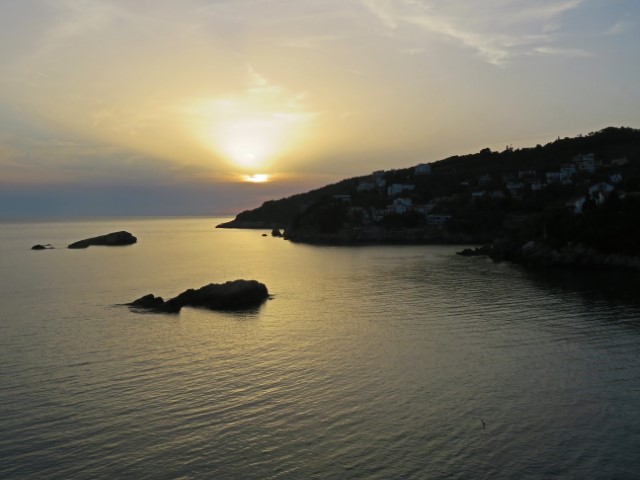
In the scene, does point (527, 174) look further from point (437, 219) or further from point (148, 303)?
point (148, 303)

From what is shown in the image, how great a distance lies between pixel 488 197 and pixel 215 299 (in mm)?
93724

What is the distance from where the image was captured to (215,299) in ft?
128

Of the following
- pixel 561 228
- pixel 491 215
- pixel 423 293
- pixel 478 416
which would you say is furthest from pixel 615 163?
pixel 478 416

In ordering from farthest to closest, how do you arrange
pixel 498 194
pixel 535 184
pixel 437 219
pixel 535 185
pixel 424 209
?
pixel 424 209
pixel 535 184
pixel 535 185
pixel 498 194
pixel 437 219

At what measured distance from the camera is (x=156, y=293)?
150 feet

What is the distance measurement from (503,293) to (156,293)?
29.3 meters

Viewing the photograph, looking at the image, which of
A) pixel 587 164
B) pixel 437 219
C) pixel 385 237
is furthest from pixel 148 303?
pixel 587 164

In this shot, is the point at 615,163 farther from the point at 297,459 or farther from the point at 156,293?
the point at 297,459

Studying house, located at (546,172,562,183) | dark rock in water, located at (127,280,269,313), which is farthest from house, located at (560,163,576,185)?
dark rock in water, located at (127,280,269,313)

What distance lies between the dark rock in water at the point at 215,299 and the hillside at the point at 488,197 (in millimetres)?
44445

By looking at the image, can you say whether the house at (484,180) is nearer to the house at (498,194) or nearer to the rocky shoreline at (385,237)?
the house at (498,194)

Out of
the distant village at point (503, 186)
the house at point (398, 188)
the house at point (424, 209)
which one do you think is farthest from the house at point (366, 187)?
the house at point (424, 209)

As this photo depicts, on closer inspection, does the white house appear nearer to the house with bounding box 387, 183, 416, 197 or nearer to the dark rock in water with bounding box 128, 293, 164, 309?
the house with bounding box 387, 183, 416, 197

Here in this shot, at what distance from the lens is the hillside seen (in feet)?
329
